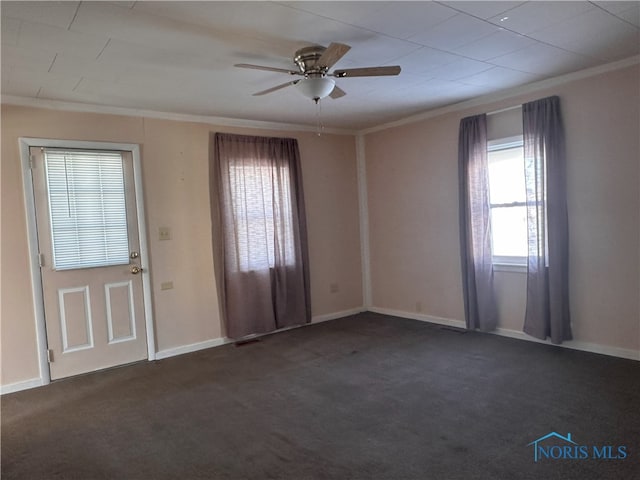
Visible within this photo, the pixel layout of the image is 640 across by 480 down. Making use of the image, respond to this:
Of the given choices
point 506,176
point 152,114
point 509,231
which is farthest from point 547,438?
point 152,114

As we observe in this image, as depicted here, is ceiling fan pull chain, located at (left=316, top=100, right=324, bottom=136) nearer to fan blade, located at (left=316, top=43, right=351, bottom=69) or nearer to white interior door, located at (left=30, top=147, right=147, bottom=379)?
fan blade, located at (left=316, top=43, right=351, bottom=69)

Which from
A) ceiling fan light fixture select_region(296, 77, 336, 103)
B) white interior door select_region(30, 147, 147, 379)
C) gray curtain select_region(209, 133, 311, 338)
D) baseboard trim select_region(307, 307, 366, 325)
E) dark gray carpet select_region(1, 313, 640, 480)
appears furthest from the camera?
baseboard trim select_region(307, 307, 366, 325)

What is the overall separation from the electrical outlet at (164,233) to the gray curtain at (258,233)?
491 mm

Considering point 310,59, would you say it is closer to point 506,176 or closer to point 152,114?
point 152,114

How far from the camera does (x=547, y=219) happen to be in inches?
157

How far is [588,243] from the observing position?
3848mm

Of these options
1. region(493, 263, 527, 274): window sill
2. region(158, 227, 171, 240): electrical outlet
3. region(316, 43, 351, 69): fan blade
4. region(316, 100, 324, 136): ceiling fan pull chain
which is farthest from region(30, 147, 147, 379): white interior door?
region(493, 263, 527, 274): window sill

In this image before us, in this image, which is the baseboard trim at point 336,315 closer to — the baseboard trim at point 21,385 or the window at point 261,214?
the window at point 261,214

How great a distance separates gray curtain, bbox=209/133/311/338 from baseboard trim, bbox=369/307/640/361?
1229 mm

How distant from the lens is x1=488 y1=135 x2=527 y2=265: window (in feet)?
14.3

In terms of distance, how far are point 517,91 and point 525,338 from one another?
2.46 m

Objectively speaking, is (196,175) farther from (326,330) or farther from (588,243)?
(588,243)

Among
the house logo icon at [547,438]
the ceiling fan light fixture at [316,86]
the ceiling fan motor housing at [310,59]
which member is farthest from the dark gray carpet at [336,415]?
the ceiling fan motor housing at [310,59]

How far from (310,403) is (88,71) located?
2.92 m
